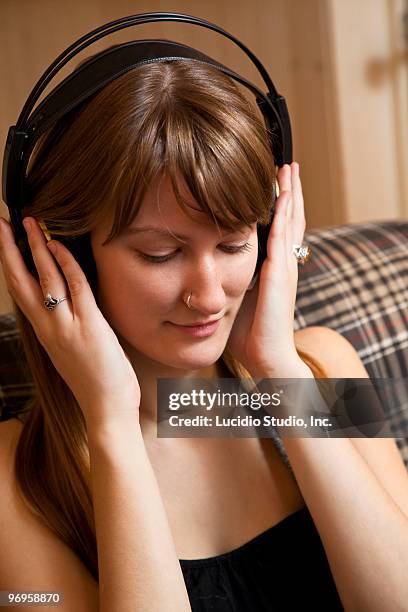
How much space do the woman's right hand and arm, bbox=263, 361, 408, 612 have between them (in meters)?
0.21

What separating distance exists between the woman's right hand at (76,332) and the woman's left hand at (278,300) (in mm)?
179

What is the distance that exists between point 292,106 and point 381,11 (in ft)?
1.26

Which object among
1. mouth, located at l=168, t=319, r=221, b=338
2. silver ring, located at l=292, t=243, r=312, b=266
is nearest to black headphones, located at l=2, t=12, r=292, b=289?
mouth, located at l=168, t=319, r=221, b=338

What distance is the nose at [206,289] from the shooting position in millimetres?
815

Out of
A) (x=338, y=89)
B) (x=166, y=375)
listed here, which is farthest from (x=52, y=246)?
(x=338, y=89)

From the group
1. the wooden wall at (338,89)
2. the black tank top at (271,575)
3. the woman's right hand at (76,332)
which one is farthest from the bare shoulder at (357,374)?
the wooden wall at (338,89)

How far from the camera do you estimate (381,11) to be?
→ 2.31m

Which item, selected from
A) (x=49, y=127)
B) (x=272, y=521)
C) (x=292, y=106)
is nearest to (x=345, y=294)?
(x=272, y=521)

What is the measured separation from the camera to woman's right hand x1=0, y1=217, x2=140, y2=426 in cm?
82

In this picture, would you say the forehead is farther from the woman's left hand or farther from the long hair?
the woman's left hand

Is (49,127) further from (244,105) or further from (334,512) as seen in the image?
(334,512)

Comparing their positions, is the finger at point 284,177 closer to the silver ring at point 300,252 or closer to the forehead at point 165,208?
the silver ring at point 300,252

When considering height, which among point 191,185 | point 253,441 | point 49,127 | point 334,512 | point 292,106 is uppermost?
point 292,106

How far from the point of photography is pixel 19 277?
2.83 ft
